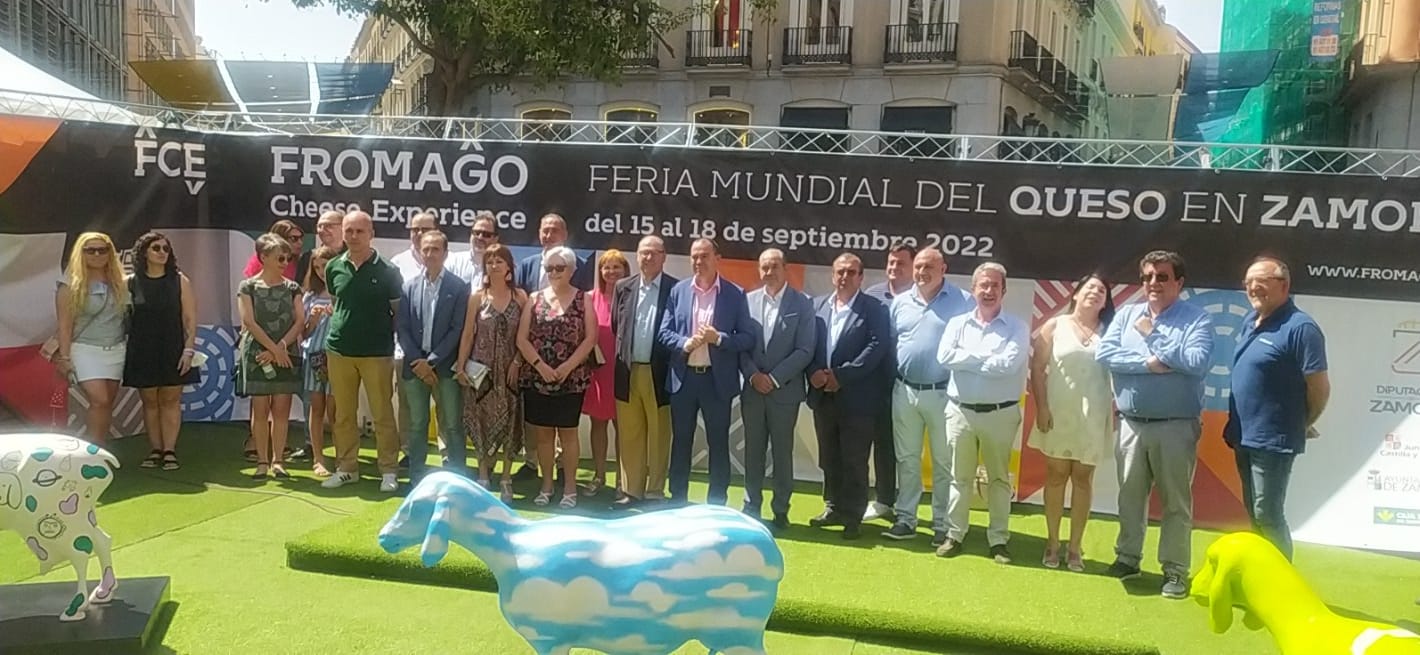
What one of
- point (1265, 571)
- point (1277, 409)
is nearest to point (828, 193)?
point (1277, 409)

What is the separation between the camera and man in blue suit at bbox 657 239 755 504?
5.50 meters

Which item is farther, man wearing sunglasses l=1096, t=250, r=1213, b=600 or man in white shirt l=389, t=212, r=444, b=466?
man in white shirt l=389, t=212, r=444, b=466

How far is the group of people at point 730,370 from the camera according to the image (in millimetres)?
4727

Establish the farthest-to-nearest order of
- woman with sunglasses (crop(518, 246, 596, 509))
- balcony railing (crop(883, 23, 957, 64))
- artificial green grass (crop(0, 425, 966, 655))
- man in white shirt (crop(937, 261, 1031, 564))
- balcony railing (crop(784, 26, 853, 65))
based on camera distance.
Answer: balcony railing (crop(784, 26, 853, 65)) < balcony railing (crop(883, 23, 957, 64)) < woman with sunglasses (crop(518, 246, 596, 509)) < man in white shirt (crop(937, 261, 1031, 564)) < artificial green grass (crop(0, 425, 966, 655))

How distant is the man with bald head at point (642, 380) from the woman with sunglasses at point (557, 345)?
0.22 metres

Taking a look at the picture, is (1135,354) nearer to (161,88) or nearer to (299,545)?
(299,545)

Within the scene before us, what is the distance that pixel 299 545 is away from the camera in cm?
485

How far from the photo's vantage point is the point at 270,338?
20.9ft

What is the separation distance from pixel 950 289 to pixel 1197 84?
37.8 ft

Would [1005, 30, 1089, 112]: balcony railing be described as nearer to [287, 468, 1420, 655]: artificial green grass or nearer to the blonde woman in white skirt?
[287, 468, 1420, 655]: artificial green grass

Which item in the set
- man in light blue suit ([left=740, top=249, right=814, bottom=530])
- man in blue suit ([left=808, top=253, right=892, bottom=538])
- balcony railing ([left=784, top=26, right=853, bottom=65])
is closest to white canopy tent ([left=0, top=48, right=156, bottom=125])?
man in light blue suit ([left=740, top=249, right=814, bottom=530])

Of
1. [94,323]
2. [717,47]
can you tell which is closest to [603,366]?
[94,323]

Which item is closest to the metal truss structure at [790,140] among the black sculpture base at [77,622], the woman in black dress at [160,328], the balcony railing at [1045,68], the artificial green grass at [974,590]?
the woman in black dress at [160,328]

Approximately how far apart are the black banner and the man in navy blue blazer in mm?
256
